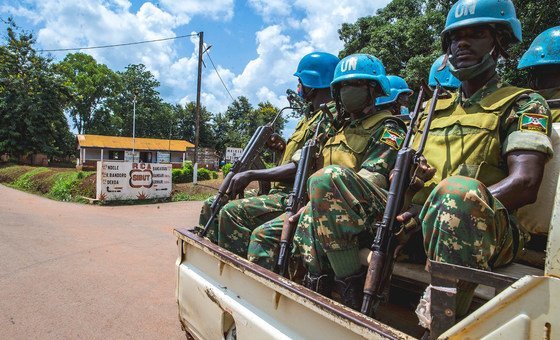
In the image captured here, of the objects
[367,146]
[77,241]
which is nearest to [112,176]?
[77,241]

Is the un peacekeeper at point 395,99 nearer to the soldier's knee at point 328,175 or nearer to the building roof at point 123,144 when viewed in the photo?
the soldier's knee at point 328,175

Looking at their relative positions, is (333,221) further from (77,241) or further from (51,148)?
(51,148)

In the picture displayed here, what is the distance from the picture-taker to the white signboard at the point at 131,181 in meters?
11.8

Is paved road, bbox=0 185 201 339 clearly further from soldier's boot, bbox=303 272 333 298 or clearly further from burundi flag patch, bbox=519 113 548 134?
burundi flag patch, bbox=519 113 548 134

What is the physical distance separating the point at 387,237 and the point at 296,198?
2.64 feet

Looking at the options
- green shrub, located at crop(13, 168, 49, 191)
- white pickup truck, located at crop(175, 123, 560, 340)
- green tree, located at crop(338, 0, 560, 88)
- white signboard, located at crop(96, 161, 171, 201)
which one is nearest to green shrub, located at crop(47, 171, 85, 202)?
white signboard, located at crop(96, 161, 171, 201)

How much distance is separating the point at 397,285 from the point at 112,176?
37.7 feet

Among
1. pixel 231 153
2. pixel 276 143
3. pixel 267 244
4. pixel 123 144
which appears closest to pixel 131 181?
pixel 231 153

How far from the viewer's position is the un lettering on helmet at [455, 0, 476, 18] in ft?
6.59

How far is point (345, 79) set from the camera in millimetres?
2590

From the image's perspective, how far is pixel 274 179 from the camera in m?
3.05

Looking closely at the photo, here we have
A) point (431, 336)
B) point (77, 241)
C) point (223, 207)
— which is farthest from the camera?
point (77, 241)

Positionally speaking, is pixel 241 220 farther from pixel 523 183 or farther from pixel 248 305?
pixel 523 183

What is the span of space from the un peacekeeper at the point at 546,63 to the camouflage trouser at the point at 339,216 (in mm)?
2157
